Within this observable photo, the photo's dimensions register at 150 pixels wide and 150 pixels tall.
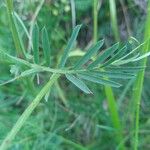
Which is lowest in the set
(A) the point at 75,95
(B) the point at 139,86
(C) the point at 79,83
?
(A) the point at 75,95

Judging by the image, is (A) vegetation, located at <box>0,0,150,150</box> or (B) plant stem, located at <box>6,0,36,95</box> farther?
(A) vegetation, located at <box>0,0,150,150</box>

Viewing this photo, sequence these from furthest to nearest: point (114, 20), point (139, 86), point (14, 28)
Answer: point (114, 20)
point (139, 86)
point (14, 28)

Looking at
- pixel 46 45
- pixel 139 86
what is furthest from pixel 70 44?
pixel 139 86

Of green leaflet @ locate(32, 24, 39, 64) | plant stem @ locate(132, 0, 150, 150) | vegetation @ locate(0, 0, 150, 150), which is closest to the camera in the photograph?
green leaflet @ locate(32, 24, 39, 64)

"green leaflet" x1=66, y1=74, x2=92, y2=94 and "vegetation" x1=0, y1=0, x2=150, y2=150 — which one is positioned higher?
"green leaflet" x1=66, y1=74, x2=92, y2=94

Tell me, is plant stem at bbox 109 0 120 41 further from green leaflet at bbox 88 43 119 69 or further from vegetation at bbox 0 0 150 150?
green leaflet at bbox 88 43 119 69

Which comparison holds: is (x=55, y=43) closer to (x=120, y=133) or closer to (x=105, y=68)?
(x=120, y=133)

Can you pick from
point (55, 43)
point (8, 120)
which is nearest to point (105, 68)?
point (8, 120)

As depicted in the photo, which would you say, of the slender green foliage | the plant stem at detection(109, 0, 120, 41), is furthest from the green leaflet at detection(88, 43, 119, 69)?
the plant stem at detection(109, 0, 120, 41)

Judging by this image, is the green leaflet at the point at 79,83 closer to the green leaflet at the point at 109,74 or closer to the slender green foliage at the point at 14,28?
the green leaflet at the point at 109,74

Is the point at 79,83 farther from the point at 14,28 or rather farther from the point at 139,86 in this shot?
the point at 139,86

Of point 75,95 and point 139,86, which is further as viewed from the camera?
point 75,95
